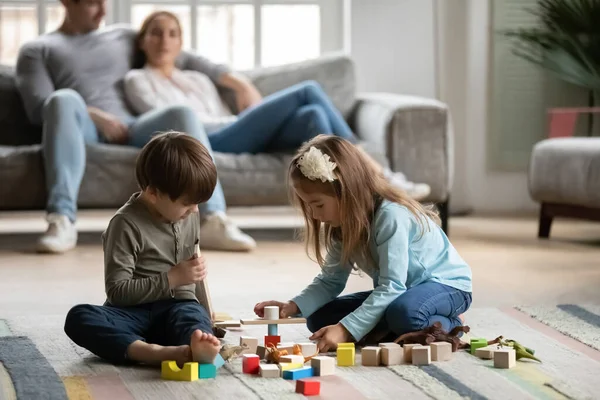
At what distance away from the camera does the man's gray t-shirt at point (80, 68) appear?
3.90 m

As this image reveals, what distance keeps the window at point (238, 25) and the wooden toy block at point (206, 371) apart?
3286 millimetres

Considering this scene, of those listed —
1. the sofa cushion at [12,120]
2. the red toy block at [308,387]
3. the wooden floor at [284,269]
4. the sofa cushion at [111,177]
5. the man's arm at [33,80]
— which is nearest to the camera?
the red toy block at [308,387]

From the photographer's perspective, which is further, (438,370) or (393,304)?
(393,304)

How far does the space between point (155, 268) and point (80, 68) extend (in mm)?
2151

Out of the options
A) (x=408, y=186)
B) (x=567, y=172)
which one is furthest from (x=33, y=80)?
(x=567, y=172)

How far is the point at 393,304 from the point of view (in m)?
2.04

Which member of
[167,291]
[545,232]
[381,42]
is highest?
[381,42]

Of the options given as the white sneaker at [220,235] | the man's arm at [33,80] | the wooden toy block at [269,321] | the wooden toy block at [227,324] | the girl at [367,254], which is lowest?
the white sneaker at [220,235]

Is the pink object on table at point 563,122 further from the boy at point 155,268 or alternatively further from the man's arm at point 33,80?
the boy at point 155,268

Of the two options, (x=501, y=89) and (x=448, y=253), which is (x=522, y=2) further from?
(x=448, y=253)

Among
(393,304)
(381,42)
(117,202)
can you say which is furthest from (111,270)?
(381,42)

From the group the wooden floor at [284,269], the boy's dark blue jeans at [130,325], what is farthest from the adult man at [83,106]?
the boy's dark blue jeans at [130,325]

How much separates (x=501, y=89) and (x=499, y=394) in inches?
134

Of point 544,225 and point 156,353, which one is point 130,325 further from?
point 544,225
